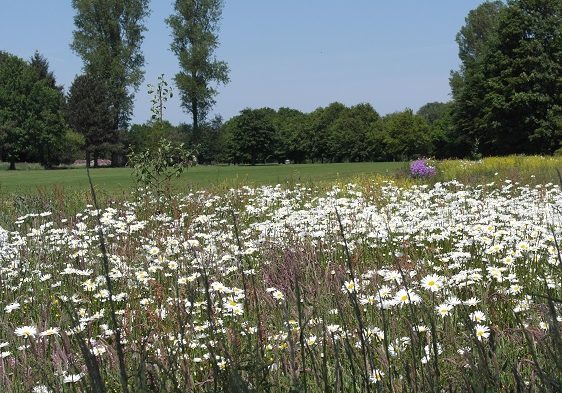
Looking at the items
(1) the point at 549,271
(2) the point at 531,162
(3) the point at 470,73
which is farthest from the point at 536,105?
(1) the point at 549,271

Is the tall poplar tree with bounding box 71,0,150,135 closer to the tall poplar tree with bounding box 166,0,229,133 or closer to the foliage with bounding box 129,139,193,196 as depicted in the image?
the tall poplar tree with bounding box 166,0,229,133

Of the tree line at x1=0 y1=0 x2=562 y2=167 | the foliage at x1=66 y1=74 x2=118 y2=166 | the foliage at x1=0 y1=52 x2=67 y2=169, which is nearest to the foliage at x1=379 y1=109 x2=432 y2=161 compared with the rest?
the tree line at x1=0 y1=0 x2=562 y2=167

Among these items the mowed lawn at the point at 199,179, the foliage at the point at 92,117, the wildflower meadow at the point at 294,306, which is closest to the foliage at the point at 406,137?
the foliage at the point at 92,117

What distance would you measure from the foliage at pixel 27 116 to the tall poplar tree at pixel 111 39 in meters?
8.83

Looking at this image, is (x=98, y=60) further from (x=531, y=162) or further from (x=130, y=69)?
(x=531, y=162)

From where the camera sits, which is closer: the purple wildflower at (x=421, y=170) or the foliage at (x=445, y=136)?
the purple wildflower at (x=421, y=170)

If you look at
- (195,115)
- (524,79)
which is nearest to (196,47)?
(195,115)

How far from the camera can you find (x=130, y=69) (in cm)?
5866

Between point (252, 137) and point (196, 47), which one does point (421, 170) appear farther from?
point (252, 137)

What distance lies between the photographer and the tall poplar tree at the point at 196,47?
56.6 metres

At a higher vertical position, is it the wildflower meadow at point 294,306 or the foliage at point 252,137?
the foliage at point 252,137

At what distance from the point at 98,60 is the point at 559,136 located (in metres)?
39.1

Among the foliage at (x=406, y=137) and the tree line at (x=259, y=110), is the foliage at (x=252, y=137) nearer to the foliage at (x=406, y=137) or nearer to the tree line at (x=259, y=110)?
the tree line at (x=259, y=110)

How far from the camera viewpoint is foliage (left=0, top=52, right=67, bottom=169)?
62.3 metres
